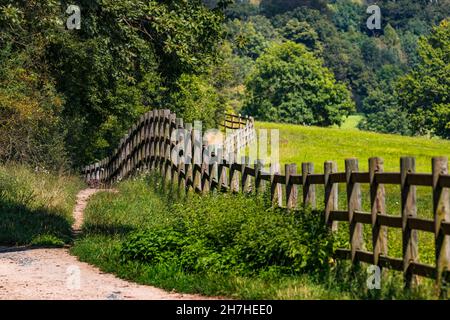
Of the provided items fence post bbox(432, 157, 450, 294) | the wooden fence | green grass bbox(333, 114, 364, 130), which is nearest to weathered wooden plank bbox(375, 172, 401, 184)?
the wooden fence

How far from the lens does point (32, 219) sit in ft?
60.6

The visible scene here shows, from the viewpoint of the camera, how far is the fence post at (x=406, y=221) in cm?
1041

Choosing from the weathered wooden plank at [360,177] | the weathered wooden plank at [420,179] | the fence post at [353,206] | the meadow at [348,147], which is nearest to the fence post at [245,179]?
the fence post at [353,206]

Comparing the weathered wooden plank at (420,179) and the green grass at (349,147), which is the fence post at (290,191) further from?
the green grass at (349,147)

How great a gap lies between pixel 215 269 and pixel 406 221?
116 inches

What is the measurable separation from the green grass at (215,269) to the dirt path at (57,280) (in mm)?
274

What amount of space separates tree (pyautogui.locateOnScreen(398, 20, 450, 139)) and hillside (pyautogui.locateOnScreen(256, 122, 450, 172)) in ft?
57.8

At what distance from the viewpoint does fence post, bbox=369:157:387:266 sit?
36.6 feet

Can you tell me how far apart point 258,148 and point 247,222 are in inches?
1711

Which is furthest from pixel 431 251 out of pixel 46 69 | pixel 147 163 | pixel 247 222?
pixel 46 69

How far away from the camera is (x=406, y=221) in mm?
10492

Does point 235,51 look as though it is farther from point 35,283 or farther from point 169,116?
point 35,283

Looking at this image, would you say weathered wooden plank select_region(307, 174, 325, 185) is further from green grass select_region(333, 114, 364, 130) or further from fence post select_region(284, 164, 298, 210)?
green grass select_region(333, 114, 364, 130)
